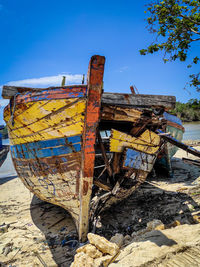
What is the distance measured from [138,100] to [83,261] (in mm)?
2633

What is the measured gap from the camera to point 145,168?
11.7ft

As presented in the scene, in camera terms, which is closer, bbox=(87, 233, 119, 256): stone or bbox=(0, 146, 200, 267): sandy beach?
bbox=(0, 146, 200, 267): sandy beach

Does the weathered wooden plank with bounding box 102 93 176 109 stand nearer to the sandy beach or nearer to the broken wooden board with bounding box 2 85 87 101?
the broken wooden board with bounding box 2 85 87 101

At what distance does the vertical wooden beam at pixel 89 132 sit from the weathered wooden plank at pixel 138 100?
0.40 meters

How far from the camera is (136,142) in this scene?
3.28 meters

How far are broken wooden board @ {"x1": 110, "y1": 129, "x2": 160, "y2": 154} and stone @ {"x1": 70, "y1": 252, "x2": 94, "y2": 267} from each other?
5.25ft

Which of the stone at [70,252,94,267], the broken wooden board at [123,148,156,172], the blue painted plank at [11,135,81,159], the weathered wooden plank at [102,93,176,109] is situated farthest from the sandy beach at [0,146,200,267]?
the weathered wooden plank at [102,93,176,109]

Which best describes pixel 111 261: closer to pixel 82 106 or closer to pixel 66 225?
→ pixel 66 225

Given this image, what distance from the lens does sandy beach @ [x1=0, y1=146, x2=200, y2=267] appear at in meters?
2.06

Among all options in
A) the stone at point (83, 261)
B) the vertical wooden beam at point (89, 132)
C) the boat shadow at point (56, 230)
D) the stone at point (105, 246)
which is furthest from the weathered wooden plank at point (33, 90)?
the boat shadow at point (56, 230)

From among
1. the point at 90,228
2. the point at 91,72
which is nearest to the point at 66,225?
the point at 90,228

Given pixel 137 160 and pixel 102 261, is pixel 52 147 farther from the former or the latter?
pixel 102 261

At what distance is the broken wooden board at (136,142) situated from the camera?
3076 mm

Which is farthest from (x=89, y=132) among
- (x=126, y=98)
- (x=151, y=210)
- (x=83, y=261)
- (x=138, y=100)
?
(x=151, y=210)
